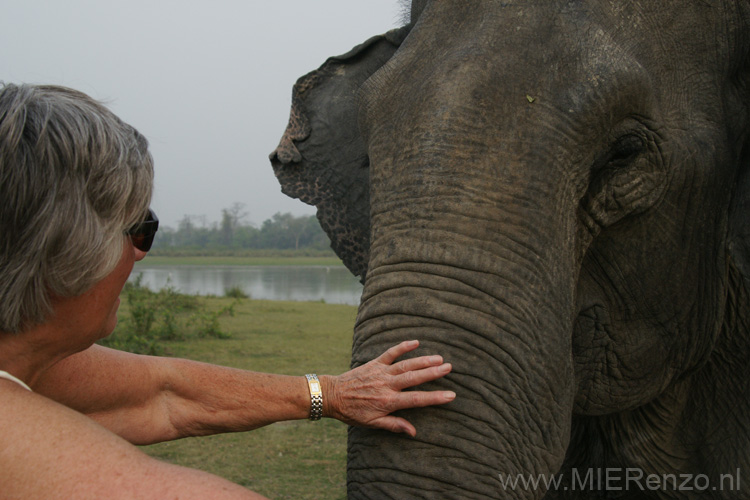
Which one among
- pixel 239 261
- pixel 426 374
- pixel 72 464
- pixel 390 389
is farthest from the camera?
pixel 239 261

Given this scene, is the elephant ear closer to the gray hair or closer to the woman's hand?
the woman's hand

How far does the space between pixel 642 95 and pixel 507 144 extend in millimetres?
552

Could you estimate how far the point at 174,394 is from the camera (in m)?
2.91

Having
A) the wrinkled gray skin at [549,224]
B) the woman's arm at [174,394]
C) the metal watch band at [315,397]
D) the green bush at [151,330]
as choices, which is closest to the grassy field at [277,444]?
the green bush at [151,330]

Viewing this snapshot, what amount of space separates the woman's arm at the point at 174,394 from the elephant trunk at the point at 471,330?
293 mm

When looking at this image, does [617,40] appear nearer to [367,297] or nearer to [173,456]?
[367,297]

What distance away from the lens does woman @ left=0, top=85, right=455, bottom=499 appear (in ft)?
5.05

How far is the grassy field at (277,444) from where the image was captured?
5445 millimetres

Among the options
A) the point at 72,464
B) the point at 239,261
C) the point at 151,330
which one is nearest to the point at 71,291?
the point at 72,464

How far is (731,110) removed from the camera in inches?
108

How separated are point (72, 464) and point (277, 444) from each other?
4810 mm

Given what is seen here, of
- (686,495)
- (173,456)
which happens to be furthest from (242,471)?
(686,495)

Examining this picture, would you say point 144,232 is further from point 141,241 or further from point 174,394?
point 174,394

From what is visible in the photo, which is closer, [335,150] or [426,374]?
[426,374]
